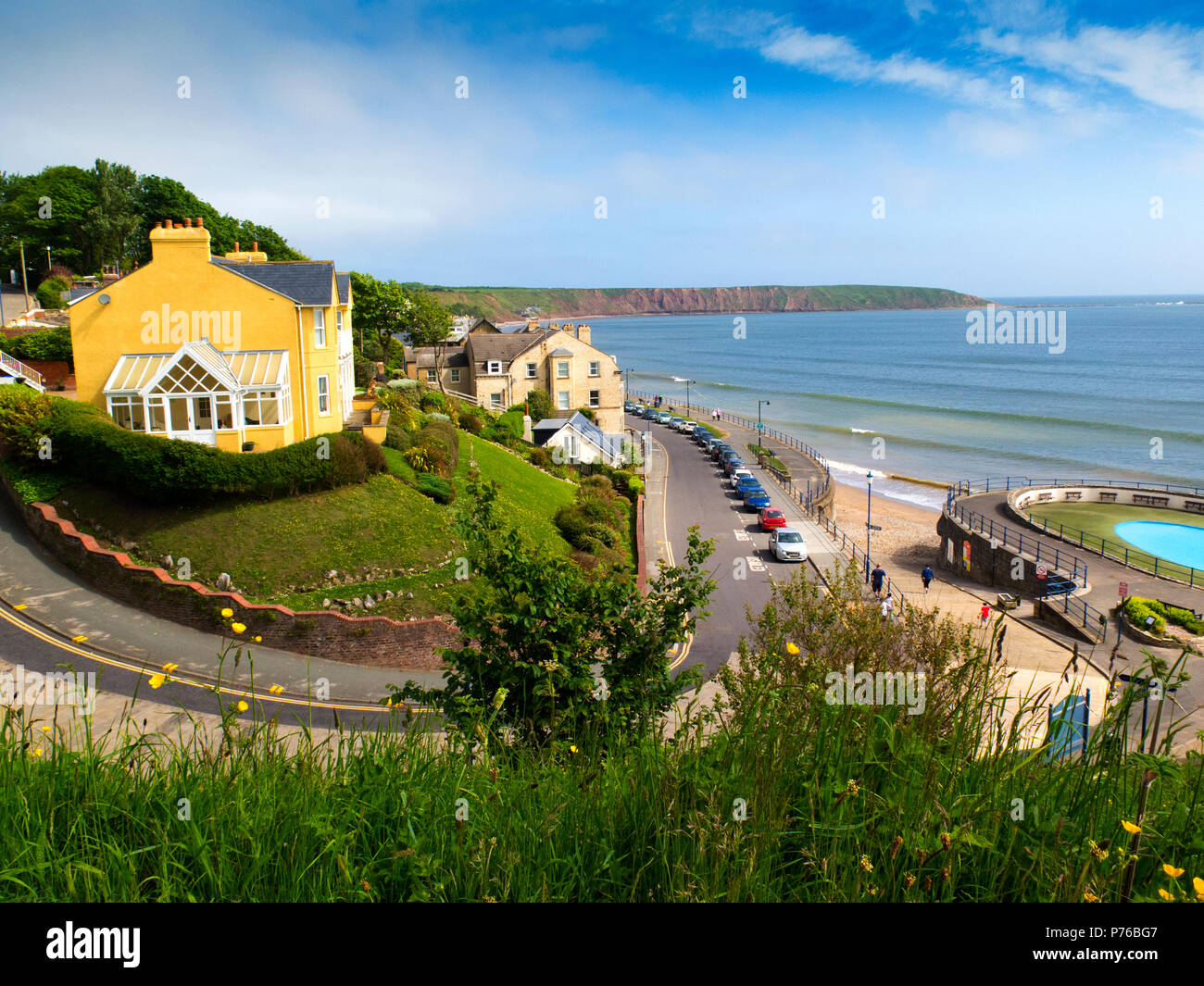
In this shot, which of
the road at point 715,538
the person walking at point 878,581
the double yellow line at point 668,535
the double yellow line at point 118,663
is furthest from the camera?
the person walking at point 878,581

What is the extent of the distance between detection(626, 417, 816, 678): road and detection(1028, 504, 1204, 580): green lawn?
14.3 metres

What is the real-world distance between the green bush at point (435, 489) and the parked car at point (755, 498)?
2326 centimetres

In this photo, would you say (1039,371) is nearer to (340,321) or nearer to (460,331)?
(460,331)

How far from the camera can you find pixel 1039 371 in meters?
150

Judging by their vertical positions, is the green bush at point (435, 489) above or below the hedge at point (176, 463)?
below

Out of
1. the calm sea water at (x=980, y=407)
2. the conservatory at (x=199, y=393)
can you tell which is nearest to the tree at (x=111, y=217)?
the conservatory at (x=199, y=393)

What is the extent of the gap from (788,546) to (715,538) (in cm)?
1395

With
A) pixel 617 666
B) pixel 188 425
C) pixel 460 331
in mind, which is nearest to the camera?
pixel 617 666

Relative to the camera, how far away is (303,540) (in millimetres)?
25031

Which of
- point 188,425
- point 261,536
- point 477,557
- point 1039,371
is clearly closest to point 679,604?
point 477,557

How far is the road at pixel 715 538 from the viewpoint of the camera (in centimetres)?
2692

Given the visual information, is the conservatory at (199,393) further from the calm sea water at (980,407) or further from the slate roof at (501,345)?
the calm sea water at (980,407)
